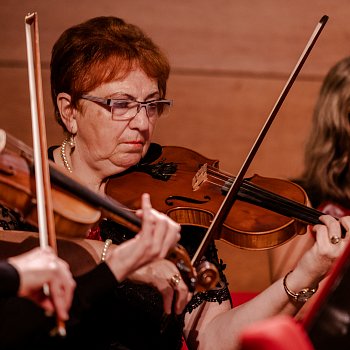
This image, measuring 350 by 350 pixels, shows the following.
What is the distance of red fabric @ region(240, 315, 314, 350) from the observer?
0.62 meters

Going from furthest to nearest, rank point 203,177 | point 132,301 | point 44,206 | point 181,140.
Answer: point 181,140
point 203,177
point 132,301
point 44,206

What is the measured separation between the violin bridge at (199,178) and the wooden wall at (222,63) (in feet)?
3.37

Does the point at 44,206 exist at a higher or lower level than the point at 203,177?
higher

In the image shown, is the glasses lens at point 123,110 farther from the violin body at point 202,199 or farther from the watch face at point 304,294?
the watch face at point 304,294

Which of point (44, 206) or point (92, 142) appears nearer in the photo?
point (44, 206)

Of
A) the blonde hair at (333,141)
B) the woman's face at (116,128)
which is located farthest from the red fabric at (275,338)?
the blonde hair at (333,141)

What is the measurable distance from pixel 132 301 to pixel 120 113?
354mm

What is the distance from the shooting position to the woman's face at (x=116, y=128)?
129 cm

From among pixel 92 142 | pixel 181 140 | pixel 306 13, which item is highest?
pixel 306 13

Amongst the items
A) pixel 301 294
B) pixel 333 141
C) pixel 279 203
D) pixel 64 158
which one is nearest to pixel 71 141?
pixel 64 158

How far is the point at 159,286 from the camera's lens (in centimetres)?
114

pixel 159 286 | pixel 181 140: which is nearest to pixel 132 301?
pixel 159 286

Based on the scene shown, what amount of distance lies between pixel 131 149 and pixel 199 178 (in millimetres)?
191

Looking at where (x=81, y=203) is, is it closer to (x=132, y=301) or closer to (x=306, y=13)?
(x=132, y=301)
